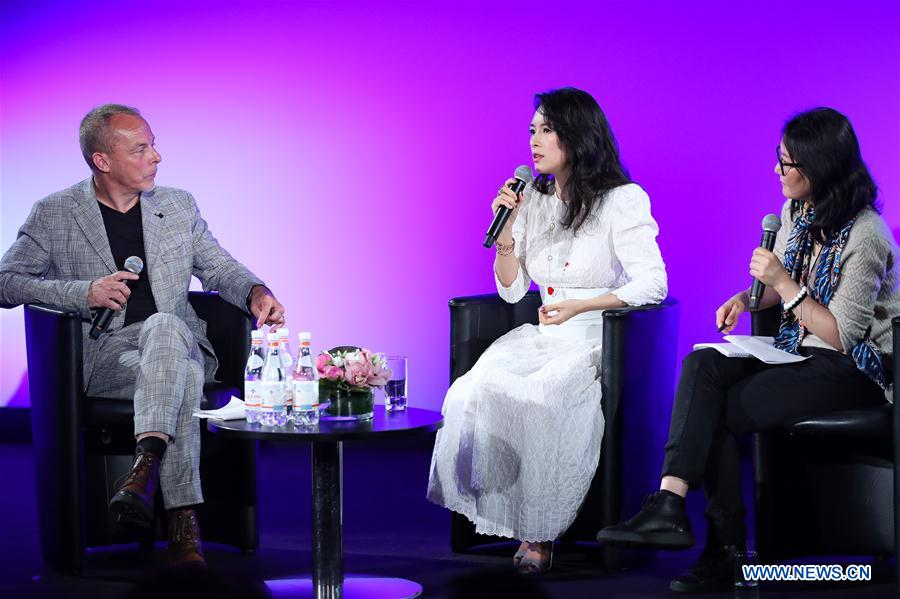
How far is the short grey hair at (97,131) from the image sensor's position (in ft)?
12.8

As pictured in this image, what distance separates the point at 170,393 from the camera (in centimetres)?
335

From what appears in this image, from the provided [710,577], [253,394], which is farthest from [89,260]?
[710,577]

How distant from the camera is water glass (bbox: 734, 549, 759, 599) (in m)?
2.87

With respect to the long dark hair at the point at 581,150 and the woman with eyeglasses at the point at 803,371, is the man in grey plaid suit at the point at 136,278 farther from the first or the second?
the woman with eyeglasses at the point at 803,371

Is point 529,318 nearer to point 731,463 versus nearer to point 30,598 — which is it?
point 731,463

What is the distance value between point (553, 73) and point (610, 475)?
2.45 meters

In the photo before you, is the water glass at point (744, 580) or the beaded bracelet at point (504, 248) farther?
the beaded bracelet at point (504, 248)

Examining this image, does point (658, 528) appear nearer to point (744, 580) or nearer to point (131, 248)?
point (744, 580)

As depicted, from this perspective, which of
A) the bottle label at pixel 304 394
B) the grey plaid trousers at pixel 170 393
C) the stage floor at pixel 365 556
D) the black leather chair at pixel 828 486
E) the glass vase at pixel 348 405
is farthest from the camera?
the grey plaid trousers at pixel 170 393

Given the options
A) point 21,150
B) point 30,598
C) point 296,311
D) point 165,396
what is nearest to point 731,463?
point 165,396

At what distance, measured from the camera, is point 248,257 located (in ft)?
18.5

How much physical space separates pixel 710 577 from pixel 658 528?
279 mm

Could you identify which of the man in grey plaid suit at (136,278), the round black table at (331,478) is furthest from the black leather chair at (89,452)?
the round black table at (331,478)

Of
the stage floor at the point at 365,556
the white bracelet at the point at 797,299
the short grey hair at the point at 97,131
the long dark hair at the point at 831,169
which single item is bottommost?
Answer: the stage floor at the point at 365,556
